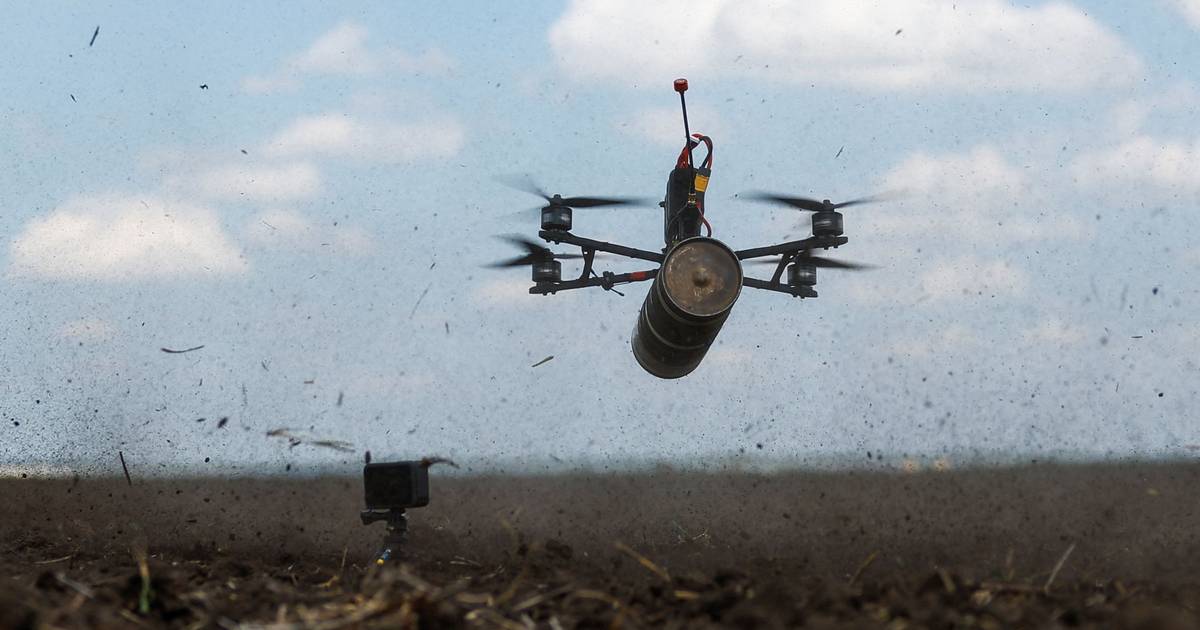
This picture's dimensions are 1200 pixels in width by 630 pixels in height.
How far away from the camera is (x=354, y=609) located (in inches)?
212

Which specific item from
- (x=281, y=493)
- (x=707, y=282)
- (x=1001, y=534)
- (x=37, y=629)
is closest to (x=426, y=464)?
(x=707, y=282)

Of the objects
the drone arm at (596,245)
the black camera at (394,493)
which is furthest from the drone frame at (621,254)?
the black camera at (394,493)

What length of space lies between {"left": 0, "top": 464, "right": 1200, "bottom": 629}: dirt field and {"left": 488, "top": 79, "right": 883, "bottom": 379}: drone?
2442mm

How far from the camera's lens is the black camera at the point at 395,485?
9719 mm

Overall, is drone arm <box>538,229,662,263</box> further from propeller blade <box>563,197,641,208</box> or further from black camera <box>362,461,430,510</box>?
Answer: black camera <box>362,461,430,510</box>

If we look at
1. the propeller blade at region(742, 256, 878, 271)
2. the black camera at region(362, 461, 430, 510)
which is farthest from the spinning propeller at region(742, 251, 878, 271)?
the black camera at region(362, 461, 430, 510)

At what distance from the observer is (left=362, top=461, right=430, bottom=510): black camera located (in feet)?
31.9

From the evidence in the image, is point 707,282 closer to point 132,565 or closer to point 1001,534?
point 1001,534

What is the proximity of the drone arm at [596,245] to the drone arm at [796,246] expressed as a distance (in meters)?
1.17

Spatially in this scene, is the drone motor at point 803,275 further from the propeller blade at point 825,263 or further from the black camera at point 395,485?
the black camera at point 395,485

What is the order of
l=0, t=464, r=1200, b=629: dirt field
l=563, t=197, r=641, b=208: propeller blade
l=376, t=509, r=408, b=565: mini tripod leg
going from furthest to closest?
1. l=563, t=197, r=641, b=208: propeller blade
2. l=376, t=509, r=408, b=565: mini tripod leg
3. l=0, t=464, r=1200, b=629: dirt field

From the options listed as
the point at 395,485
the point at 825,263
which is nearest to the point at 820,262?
the point at 825,263

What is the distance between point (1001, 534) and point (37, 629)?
11.7m

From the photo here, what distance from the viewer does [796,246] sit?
1427cm
